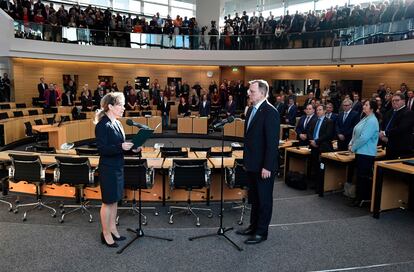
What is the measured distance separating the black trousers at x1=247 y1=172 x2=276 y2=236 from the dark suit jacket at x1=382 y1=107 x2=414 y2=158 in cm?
343

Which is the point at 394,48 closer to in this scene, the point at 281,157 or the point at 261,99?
the point at 281,157

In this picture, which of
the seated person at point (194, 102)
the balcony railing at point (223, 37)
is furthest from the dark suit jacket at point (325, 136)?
the seated person at point (194, 102)

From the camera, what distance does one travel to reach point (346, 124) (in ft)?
27.8

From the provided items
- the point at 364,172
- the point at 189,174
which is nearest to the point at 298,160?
the point at 364,172

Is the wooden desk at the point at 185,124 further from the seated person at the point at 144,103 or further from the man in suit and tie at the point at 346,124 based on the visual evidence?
the man in suit and tie at the point at 346,124

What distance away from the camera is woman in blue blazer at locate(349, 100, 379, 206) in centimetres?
609

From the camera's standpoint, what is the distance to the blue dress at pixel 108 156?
13.7 ft

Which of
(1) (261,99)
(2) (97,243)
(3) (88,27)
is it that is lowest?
(2) (97,243)

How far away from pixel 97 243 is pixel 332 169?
512 centimetres

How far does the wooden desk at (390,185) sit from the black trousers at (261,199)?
84.5 inches

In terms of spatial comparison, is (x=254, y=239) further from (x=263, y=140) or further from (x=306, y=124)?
(x=306, y=124)

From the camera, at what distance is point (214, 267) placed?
153 inches

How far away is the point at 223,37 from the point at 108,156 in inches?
676

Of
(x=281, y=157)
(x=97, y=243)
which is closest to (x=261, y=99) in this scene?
(x=97, y=243)
